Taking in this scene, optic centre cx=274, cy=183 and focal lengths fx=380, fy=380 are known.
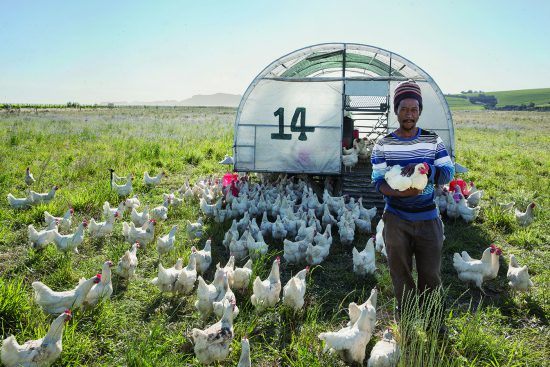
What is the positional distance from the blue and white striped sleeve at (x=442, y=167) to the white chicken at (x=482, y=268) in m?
1.95

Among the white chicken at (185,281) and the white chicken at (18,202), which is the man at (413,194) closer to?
the white chicken at (185,281)

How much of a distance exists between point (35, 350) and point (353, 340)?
251 cm

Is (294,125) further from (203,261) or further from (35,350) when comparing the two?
(35,350)

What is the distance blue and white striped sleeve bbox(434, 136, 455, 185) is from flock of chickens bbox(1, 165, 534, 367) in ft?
3.89

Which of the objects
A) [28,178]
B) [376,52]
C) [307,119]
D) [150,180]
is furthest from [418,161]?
[28,178]

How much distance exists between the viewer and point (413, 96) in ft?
10.2

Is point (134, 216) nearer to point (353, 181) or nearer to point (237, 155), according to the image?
point (237, 155)

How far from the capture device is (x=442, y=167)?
3.14 metres

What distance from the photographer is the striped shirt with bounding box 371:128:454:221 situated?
315cm

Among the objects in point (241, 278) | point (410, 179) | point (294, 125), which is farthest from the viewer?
point (294, 125)

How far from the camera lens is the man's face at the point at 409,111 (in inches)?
122

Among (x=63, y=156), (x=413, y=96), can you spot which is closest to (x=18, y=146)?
(x=63, y=156)

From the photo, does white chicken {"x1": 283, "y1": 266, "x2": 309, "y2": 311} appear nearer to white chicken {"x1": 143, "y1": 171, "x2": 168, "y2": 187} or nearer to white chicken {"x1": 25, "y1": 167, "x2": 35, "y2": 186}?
white chicken {"x1": 143, "y1": 171, "x2": 168, "y2": 187}

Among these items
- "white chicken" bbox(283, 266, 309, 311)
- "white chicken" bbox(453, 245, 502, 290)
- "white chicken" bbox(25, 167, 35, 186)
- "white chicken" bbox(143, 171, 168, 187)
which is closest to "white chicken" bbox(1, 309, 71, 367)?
"white chicken" bbox(283, 266, 309, 311)
